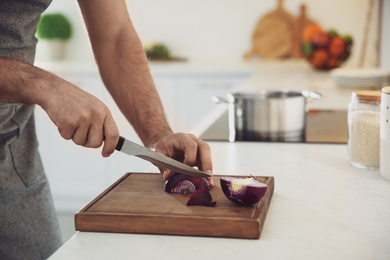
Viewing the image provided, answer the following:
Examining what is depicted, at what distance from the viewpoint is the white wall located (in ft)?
11.9

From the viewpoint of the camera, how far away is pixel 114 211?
842 millimetres

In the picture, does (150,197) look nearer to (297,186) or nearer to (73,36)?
(297,186)

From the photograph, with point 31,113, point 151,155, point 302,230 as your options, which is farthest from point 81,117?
point 31,113

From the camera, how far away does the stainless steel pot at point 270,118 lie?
4.67ft

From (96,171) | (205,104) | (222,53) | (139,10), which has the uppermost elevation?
(139,10)

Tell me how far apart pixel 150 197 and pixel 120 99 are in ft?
1.69

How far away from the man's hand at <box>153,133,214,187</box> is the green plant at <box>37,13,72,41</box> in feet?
9.45

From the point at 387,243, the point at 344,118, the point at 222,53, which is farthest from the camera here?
the point at 222,53

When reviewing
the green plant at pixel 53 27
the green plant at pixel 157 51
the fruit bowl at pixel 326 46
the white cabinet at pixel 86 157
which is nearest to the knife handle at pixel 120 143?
the fruit bowl at pixel 326 46

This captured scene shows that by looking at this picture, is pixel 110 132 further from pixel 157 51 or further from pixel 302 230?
pixel 157 51

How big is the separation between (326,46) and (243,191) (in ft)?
7.40

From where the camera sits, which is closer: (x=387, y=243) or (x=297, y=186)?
(x=387, y=243)

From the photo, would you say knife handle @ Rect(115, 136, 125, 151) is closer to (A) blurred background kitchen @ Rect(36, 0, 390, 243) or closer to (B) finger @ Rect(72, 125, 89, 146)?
(B) finger @ Rect(72, 125, 89, 146)

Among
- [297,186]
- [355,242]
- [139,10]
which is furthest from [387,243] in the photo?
[139,10]
